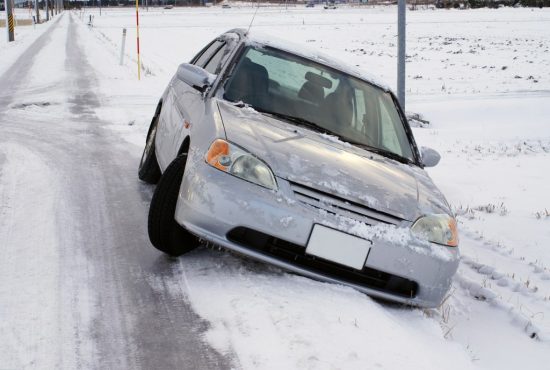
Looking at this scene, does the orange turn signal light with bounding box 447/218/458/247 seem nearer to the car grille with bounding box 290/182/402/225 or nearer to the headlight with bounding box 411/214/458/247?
the headlight with bounding box 411/214/458/247

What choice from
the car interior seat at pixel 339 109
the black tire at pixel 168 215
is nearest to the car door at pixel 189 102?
the black tire at pixel 168 215

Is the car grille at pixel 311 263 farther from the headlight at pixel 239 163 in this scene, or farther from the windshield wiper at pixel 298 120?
the windshield wiper at pixel 298 120

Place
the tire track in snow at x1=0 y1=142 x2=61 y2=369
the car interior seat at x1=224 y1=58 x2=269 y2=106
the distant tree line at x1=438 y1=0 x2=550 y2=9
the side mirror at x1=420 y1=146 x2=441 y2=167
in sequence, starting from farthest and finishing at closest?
the distant tree line at x1=438 y1=0 x2=550 y2=9, the side mirror at x1=420 y1=146 x2=441 y2=167, the car interior seat at x1=224 y1=58 x2=269 y2=106, the tire track in snow at x1=0 y1=142 x2=61 y2=369

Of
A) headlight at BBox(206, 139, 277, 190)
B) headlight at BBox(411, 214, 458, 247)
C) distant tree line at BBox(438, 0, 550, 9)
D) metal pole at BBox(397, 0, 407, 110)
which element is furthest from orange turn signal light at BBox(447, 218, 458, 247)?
distant tree line at BBox(438, 0, 550, 9)

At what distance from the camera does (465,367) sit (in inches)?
115

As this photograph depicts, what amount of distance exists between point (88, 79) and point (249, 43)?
35.4ft

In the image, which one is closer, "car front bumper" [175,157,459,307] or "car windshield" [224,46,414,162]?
"car front bumper" [175,157,459,307]

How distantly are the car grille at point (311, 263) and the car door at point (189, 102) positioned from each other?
93cm

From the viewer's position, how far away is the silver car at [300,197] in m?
3.22

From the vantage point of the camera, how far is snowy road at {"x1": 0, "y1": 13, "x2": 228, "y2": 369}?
104 inches

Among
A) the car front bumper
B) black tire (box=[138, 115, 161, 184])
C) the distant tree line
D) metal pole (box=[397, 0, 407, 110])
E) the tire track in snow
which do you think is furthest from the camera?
the distant tree line

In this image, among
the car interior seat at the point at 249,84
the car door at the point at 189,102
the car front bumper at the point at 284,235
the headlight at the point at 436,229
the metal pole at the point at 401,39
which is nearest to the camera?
the car front bumper at the point at 284,235

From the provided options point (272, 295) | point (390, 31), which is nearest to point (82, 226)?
point (272, 295)

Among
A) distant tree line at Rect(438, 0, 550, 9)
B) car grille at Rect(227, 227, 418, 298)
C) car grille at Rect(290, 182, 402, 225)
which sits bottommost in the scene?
distant tree line at Rect(438, 0, 550, 9)
